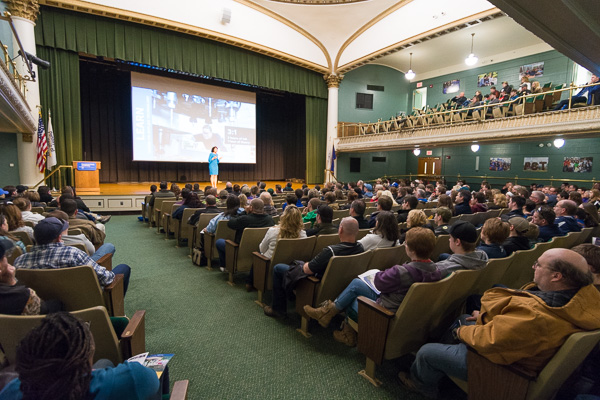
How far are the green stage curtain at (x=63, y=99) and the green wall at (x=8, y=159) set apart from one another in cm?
111

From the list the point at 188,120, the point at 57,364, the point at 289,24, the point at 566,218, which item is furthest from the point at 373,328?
the point at 289,24

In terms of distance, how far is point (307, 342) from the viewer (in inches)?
104

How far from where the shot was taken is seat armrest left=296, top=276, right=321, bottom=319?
2629 mm

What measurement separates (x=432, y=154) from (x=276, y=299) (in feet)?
50.7

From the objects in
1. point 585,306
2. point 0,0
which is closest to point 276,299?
point 585,306

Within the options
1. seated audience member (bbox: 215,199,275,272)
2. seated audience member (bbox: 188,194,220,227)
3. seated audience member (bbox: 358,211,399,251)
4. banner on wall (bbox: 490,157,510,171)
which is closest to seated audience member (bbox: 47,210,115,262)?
seated audience member (bbox: 215,199,275,272)

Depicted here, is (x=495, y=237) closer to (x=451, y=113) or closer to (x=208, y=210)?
(x=208, y=210)

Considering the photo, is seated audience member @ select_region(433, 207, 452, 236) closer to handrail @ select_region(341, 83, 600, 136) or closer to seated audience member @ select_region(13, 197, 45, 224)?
seated audience member @ select_region(13, 197, 45, 224)

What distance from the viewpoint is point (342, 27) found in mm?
13070

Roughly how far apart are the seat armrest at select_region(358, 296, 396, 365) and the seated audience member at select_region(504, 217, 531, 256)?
182 cm

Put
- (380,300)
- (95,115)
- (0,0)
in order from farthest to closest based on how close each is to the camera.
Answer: (95,115), (0,0), (380,300)

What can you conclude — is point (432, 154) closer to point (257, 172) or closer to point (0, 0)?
point (257, 172)

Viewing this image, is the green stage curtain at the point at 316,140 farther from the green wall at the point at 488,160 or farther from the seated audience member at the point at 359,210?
the seated audience member at the point at 359,210

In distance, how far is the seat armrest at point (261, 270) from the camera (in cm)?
318
